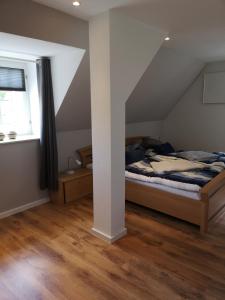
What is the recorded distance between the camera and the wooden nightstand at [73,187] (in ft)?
11.7

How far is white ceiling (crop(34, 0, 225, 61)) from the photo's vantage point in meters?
2.13

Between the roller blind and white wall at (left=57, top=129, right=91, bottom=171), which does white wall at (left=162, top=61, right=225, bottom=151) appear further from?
the roller blind

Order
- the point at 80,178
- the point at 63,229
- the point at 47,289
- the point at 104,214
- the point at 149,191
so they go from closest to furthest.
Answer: the point at 47,289, the point at 104,214, the point at 63,229, the point at 149,191, the point at 80,178

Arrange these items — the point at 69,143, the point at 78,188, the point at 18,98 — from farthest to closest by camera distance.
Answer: the point at 69,143 < the point at 78,188 < the point at 18,98

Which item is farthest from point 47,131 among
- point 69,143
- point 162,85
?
point 162,85

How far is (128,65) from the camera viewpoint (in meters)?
2.46

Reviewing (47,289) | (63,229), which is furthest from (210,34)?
(47,289)

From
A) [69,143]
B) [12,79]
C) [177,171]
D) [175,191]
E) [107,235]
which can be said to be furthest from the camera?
[69,143]

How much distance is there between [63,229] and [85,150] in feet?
5.24

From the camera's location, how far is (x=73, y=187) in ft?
12.1

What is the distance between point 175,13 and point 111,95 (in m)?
1.04

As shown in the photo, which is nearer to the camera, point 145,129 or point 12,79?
point 12,79

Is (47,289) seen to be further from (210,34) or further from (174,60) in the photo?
(174,60)

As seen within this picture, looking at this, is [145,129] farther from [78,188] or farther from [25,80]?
[25,80]
